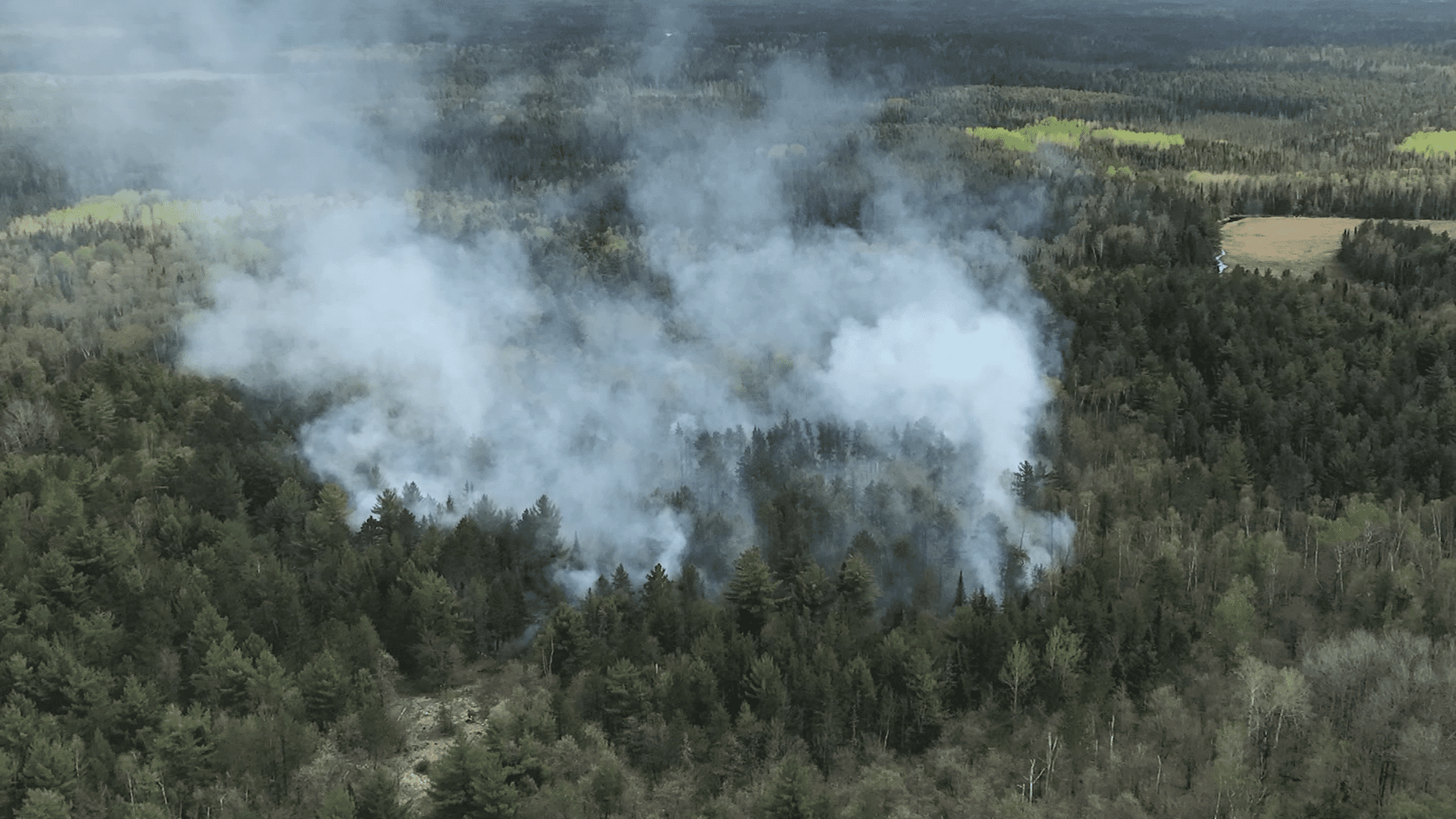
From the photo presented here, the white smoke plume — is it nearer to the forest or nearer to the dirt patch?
the forest

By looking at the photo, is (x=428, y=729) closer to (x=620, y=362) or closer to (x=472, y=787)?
(x=472, y=787)

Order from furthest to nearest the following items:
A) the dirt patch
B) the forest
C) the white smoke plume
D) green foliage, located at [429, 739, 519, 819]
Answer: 1. the white smoke plume
2. the dirt patch
3. the forest
4. green foliage, located at [429, 739, 519, 819]

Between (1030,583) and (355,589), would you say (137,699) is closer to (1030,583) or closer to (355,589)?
(355,589)

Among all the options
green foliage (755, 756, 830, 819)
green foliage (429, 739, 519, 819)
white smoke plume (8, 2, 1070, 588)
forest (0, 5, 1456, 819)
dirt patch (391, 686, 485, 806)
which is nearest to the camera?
green foliage (755, 756, 830, 819)

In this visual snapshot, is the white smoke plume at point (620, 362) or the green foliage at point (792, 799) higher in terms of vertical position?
the white smoke plume at point (620, 362)

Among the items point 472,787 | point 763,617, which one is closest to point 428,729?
point 472,787

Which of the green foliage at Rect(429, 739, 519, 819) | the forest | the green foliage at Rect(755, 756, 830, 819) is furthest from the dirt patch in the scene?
the green foliage at Rect(755, 756, 830, 819)

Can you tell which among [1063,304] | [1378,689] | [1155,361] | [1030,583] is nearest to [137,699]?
[1030,583]

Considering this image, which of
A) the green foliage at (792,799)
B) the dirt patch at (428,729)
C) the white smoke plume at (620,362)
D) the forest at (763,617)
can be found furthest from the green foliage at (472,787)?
the white smoke plume at (620,362)

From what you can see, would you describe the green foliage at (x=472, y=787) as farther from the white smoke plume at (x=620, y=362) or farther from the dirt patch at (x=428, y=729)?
the white smoke plume at (x=620, y=362)
